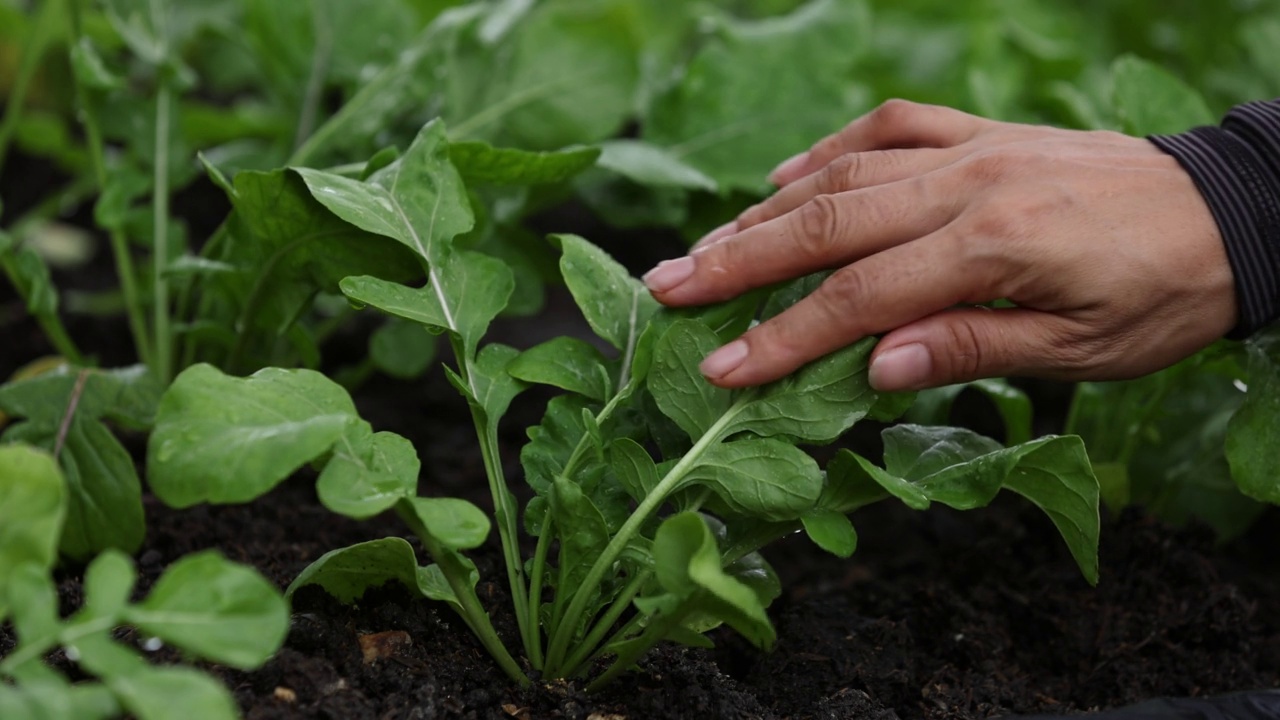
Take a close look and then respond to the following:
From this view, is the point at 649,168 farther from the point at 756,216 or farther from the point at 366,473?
the point at 366,473

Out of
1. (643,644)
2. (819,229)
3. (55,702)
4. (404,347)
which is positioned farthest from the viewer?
(404,347)

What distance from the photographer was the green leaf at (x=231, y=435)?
82cm

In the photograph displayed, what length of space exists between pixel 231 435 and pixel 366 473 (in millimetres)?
110

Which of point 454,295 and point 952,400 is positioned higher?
point 454,295

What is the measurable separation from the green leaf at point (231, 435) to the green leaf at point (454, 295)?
0.14 m

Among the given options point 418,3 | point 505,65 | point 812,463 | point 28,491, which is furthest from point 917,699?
point 418,3

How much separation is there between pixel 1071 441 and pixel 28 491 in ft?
2.73

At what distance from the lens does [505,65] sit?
1729mm

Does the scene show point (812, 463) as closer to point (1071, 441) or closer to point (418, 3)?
point (1071, 441)

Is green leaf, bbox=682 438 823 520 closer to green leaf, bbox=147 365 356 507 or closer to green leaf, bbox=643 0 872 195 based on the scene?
green leaf, bbox=147 365 356 507

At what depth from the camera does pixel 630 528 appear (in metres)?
0.99

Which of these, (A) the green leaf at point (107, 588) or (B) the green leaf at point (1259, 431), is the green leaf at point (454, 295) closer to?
(A) the green leaf at point (107, 588)

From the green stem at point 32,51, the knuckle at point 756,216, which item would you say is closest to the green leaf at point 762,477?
the knuckle at point 756,216

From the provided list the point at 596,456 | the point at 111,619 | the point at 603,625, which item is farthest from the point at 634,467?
the point at 111,619
